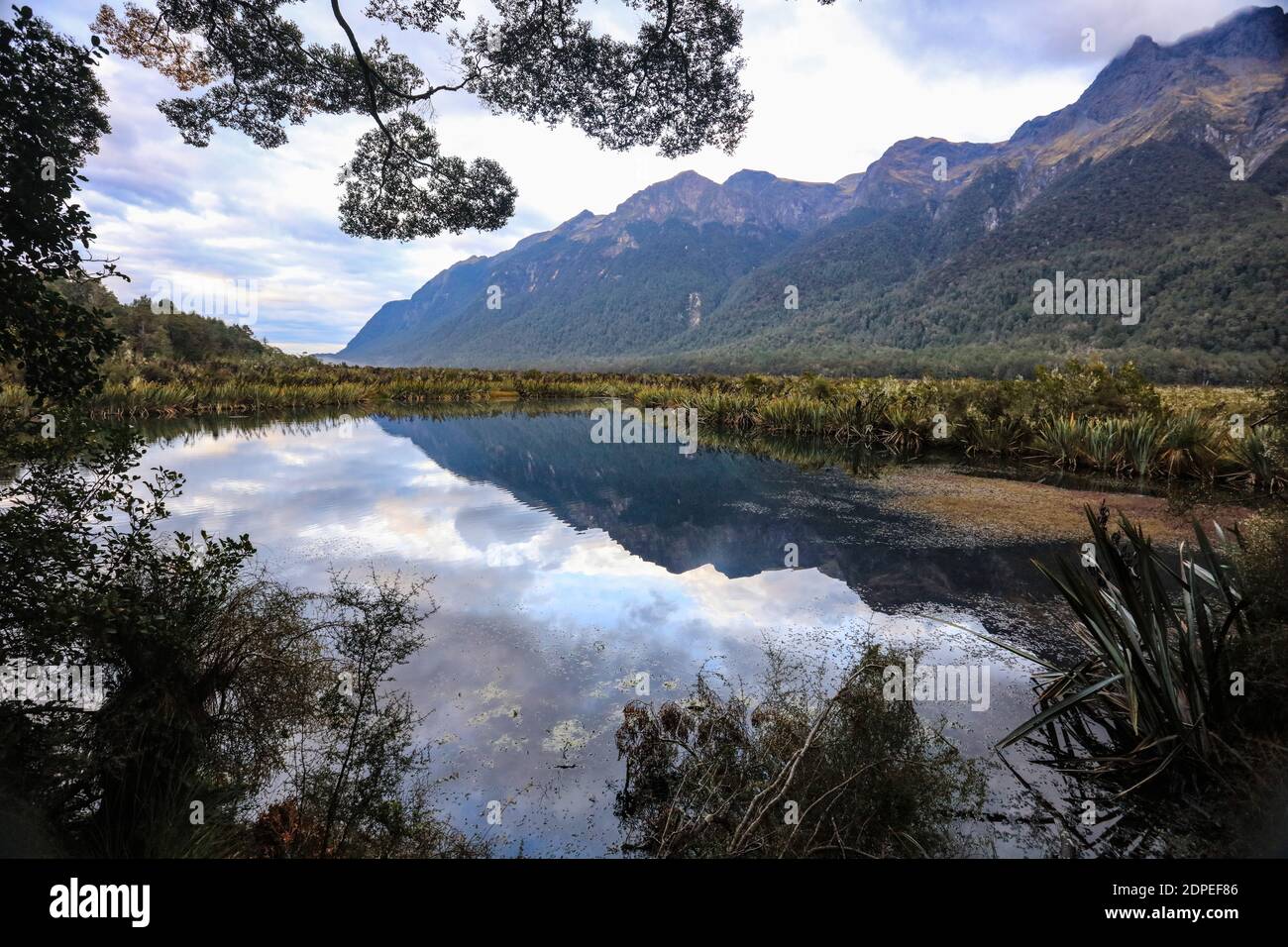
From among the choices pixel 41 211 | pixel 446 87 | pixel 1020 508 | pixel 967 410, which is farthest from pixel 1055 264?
pixel 41 211

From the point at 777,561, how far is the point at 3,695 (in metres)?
6.09

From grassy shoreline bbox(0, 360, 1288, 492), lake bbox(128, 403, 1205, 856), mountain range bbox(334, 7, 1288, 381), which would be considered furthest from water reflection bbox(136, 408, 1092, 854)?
mountain range bbox(334, 7, 1288, 381)

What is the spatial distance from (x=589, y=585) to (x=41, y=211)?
4642 millimetres

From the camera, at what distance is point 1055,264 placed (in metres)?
83.4

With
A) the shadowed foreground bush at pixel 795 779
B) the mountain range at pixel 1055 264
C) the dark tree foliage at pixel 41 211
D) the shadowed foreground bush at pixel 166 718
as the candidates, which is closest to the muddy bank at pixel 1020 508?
the mountain range at pixel 1055 264

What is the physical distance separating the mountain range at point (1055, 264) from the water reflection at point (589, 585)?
4.19 m

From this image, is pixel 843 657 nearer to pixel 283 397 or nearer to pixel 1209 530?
pixel 1209 530

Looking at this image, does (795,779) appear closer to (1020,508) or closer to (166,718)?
(166,718)

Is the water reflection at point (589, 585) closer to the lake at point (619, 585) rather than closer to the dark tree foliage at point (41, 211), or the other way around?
the lake at point (619, 585)

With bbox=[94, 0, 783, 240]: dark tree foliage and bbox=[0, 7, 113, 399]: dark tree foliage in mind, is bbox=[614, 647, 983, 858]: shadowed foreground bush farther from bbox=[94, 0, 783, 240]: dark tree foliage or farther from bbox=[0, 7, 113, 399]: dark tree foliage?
bbox=[94, 0, 783, 240]: dark tree foliage

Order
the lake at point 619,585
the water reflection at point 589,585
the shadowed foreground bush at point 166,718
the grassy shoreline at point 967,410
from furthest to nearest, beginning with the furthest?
1. the grassy shoreline at point 967,410
2. the water reflection at point 589,585
3. the lake at point 619,585
4. the shadowed foreground bush at point 166,718

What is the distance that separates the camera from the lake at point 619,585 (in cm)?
286

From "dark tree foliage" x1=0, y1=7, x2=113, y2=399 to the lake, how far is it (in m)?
2.47
